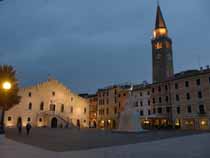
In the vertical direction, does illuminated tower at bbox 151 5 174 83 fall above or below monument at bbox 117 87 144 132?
above

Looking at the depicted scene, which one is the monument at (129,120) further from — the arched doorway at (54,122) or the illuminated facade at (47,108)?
the arched doorway at (54,122)

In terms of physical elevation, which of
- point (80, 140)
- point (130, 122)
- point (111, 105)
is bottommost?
point (80, 140)

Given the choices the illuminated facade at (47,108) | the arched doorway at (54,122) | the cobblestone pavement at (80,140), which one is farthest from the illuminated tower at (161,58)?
the cobblestone pavement at (80,140)

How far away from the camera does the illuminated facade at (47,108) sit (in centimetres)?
5119

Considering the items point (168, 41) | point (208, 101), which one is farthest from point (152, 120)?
point (168, 41)

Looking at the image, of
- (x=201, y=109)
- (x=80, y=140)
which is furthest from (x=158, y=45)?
(x=80, y=140)

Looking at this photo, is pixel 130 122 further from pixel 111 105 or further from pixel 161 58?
pixel 161 58

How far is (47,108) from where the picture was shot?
5566 centimetres

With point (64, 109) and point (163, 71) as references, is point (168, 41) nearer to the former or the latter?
point (163, 71)

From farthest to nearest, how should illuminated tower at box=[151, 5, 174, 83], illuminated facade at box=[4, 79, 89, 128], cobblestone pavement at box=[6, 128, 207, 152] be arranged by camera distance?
illuminated tower at box=[151, 5, 174, 83]
illuminated facade at box=[4, 79, 89, 128]
cobblestone pavement at box=[6, 128, 207, 152]

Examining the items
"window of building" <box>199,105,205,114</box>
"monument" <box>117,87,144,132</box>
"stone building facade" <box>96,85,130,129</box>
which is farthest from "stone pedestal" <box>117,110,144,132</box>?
"stone building facade" <box>96,85,130,129</box>

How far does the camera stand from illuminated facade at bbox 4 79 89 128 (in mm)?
51188

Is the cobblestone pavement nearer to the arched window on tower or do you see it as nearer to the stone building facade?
the stone building facade

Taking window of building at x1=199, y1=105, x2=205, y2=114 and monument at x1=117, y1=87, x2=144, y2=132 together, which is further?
window of building at x1=199, y1=105, x2=205, y2=114
